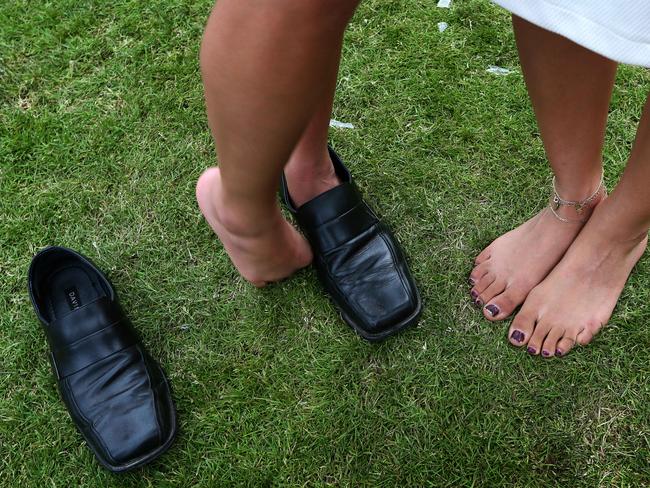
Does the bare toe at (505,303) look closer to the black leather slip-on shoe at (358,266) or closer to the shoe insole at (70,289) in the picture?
the black leather slip-on shoe at (358,266)

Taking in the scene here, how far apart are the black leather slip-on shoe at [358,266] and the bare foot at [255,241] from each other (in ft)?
0.22

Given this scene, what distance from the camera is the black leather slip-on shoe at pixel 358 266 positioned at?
4.59 feet

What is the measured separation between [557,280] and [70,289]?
124 centimetres

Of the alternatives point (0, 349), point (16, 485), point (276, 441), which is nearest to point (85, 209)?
point (0, 349)

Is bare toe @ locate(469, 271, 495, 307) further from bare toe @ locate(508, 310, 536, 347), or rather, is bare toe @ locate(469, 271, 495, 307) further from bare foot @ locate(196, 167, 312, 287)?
bare foot @ locate(196, 167, 312, 287)

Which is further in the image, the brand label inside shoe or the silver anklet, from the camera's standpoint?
the brand label inside shoe

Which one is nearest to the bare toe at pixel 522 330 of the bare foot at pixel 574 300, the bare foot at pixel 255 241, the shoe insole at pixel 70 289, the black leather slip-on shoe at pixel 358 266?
the bare foot at pixel 574 300

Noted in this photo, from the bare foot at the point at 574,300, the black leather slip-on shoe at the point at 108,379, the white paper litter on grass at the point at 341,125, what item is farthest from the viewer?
the white paper litter on grass at the point at 341,125

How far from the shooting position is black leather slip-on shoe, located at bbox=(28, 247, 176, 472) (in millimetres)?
1284

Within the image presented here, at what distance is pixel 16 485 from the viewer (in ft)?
4.33

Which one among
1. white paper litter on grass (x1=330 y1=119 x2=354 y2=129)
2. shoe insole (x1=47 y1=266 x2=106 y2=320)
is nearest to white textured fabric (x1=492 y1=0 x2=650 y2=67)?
white paper litter on grass (x1=330 y1=119 x2=354 y2=129)

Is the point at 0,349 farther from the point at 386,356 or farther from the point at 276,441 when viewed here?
the point at 386,356

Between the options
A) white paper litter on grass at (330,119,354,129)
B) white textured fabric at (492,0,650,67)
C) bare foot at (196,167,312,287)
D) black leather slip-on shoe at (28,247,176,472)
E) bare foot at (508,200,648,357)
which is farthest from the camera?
white paper litter on grass at (330,119,354,129)

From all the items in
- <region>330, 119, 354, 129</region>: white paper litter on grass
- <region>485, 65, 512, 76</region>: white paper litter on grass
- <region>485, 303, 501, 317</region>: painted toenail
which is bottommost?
<region>485, 303, 501, 317</region>: painted toenail
